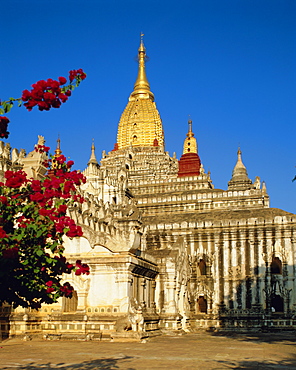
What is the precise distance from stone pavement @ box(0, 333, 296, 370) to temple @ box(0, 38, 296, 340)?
3167 mm

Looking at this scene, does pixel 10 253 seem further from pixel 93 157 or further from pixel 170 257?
pixel 93 157

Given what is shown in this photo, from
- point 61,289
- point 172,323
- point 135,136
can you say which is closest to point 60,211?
point 61,289

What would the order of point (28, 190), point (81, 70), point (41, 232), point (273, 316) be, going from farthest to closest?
point (273, 316) → point (28, 190) → point (41, 232) → point (81, 70)

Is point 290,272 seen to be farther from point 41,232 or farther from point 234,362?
point 41,232

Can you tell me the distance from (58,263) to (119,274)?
48.8 ft

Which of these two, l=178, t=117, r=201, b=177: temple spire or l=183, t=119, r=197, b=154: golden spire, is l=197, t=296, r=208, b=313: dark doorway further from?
l=183, t=119, r=197, b=154: golden spire

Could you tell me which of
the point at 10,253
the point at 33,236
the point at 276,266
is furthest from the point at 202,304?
the point at 10,253

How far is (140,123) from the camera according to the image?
95.8 metres

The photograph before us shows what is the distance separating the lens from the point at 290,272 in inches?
1829

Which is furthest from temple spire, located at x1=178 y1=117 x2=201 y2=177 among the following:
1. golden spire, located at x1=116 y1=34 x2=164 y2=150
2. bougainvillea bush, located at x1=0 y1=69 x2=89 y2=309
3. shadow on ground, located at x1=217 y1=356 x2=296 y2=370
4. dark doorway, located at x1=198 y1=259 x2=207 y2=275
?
bougainvillea bush, located at x1=0 y1=69 x2=89 y2=309

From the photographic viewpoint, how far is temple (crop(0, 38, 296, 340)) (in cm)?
2744

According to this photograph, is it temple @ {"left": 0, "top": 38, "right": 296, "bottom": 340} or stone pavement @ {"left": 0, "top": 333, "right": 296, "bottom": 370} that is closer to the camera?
stone pavement @ {"left": 0, "top": 333, "right": 296, "bottom": 370}

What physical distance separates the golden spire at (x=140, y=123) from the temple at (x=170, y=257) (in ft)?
30.0

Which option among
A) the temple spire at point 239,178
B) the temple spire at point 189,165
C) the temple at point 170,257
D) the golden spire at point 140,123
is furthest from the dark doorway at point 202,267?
the golden spire at point 140,123
